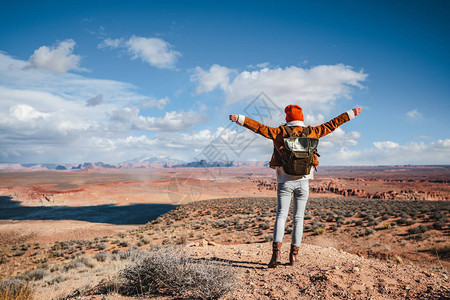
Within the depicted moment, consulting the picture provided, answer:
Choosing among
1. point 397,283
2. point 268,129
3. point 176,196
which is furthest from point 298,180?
point 176,196

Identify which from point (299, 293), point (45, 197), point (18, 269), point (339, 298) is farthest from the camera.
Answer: point (45, 197)

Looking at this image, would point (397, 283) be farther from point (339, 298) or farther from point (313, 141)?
point (313, 141)

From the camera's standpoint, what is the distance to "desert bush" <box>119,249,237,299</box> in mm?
2713

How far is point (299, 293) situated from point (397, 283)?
1.11 m

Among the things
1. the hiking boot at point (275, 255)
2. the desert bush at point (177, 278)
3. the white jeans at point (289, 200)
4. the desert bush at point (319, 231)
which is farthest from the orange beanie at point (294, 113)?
the desert bush at point (319, 231)

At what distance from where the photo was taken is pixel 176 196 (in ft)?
185

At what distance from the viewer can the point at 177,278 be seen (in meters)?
3.03

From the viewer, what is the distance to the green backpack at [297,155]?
3186 mm

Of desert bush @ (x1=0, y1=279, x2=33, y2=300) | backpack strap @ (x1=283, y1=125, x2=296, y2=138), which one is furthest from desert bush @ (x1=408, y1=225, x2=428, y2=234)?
desert bush @ (x1=0, y1=279, x2=33, y2=300)

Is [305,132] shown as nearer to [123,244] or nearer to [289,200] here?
[289,200]

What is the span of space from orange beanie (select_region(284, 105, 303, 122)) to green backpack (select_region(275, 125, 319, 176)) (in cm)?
36

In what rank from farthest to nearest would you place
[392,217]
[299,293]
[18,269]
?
[392,217]
[18,269]
[299,293]

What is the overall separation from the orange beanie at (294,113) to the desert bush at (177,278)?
2.22m

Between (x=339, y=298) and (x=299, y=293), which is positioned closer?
(x=339, y=298)
